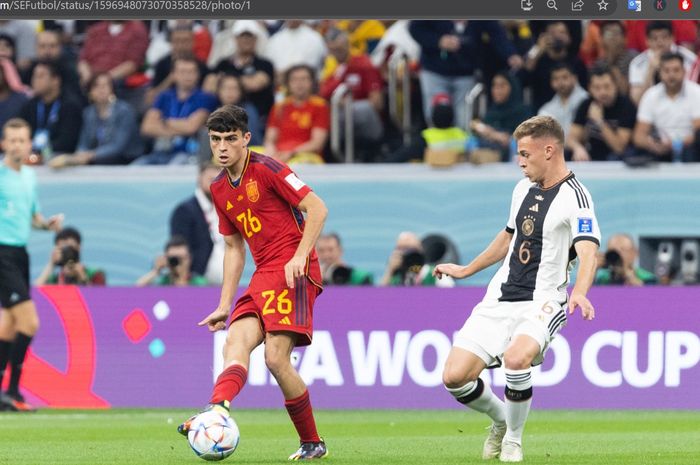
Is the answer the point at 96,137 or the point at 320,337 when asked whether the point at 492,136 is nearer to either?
the point at 320,337

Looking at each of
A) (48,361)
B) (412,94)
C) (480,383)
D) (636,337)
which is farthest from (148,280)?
(480,383)

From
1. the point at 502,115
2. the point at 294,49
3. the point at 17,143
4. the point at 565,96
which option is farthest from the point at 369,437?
the point at 294,49

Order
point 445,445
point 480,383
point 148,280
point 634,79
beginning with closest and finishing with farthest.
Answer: point 480,383 → point 445,445 → point 148,280 → point 634,79

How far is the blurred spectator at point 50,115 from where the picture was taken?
18.6 meters

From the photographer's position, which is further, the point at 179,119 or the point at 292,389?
the point at 179,119

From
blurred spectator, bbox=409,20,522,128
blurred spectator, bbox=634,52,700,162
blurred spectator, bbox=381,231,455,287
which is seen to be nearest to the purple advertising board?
blurred spectator, bbox=381,231,455,287

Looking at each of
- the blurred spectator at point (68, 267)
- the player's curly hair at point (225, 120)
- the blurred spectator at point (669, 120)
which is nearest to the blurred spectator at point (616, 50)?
the blurred spectator at point (669, 120)

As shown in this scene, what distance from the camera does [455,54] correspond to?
18125 mm

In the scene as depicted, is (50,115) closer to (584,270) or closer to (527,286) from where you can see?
(527,286)

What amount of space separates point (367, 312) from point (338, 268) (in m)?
0.94

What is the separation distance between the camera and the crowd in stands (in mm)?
17453

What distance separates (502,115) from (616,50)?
1.79 m

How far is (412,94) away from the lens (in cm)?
1859

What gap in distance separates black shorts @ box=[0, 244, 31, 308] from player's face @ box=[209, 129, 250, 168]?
5682 mm
